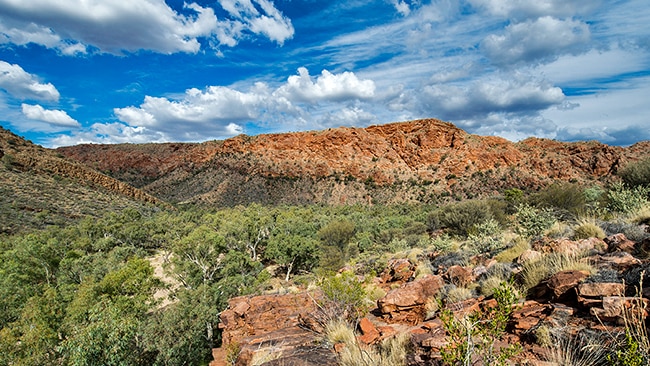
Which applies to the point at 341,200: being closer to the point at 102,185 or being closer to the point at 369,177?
the point at 369,177

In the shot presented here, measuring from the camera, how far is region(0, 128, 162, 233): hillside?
31.8 metres

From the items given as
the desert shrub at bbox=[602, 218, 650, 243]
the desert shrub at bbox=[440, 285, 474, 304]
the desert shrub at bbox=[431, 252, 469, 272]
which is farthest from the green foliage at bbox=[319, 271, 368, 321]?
the desert shrub at bbox=[602, 218, 650, 243]

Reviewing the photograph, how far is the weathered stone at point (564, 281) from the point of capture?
14.2ft

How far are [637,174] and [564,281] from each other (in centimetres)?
1491

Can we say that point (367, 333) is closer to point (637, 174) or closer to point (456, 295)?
point (456, 295)

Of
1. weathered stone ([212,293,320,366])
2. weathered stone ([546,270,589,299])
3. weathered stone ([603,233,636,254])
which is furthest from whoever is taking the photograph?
weathered stone ([603,233,636,254])

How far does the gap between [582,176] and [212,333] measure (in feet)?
212

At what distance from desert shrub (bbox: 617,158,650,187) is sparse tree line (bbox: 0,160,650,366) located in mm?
56

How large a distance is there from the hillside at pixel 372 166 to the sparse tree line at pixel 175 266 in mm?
30532

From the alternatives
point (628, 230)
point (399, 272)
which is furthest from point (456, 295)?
point (628, 230)

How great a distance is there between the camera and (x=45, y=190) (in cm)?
3759

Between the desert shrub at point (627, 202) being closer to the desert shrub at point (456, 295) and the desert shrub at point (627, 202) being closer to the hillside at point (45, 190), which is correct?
the desert shrub at point (456, 295)

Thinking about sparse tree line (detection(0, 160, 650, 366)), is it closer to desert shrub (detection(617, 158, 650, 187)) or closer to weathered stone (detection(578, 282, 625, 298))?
desert shrub (detection(617, 158, 650, 187))

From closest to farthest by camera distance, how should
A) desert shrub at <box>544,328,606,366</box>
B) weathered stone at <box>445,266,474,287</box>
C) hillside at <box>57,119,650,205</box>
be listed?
1. desert shrub at <box>544,328,606,366</box>
2. weathered stone at <box>445,266,474,287</box>
3. hillside at <box>57,119,650,205</box>
